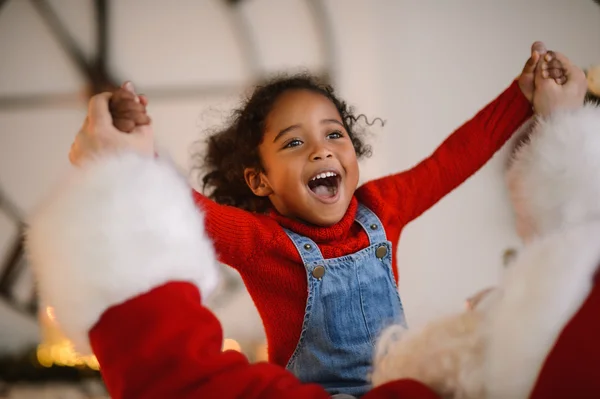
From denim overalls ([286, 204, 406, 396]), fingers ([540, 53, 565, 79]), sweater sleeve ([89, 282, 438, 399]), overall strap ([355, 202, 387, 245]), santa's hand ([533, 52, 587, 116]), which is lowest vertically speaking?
denim overalls ([286, 204, 406, 396])

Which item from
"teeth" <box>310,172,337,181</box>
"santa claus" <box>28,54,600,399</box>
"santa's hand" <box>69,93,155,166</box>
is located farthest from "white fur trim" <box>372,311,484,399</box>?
"teeth" <box>310,172,337,181</box>

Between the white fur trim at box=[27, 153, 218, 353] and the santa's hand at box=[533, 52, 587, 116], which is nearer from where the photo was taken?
the white fur trim at box=[27, 153, 218, 353]

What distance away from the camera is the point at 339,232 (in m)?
0.74

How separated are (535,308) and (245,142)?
58 cm

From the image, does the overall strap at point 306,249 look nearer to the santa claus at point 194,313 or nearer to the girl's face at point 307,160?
the girl's face at point 307,160

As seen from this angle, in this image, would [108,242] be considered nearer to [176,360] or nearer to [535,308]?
[176,360]

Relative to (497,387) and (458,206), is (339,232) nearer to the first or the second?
(497,387)

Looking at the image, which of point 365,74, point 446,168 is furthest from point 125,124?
point 365,74

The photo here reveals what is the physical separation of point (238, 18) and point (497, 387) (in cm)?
151

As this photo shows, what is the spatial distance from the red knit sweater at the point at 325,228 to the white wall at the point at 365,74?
79cm

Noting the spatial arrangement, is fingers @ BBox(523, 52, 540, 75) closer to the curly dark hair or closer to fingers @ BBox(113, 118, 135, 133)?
the curly dark hair

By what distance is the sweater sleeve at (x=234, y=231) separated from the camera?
0.62 meters

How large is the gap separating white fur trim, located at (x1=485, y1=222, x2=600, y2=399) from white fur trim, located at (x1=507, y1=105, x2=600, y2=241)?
20 centimetres

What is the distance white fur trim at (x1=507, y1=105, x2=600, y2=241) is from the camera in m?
0.53
